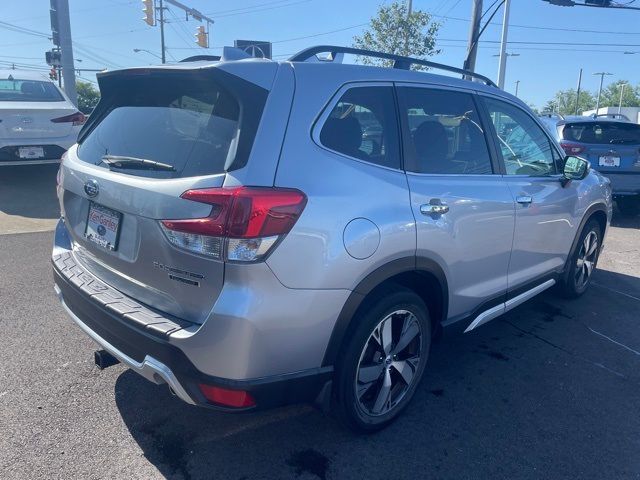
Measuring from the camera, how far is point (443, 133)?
125 inches

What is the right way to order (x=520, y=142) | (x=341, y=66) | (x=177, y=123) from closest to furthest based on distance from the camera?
(x=177, y=123), (x=341, y=66), (x=520, y=142)

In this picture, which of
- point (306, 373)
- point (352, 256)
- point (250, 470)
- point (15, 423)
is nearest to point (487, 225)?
point (352, 256)

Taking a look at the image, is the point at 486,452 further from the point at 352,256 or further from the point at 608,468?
the point at 352,256

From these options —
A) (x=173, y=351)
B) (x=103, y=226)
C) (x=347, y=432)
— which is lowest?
(x=347, y=432)

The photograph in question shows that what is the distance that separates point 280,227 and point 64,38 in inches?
501

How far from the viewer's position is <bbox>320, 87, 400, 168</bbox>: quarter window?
2.45 m

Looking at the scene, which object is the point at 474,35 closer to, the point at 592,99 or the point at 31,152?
the point at 31,152

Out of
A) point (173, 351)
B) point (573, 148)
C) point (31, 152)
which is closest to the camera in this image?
point (173, 351)

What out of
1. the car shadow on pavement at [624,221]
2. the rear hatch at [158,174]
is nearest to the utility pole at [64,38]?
the rear hatch at [158,174]

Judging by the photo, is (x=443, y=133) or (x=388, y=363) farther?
(x=443, y=133)

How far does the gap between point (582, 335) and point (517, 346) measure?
0.68m

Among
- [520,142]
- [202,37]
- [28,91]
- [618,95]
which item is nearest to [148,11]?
[202,37]

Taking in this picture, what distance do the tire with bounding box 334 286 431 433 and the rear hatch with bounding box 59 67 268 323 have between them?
0.78 meters

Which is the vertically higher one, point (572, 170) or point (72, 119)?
point (72, 119)
